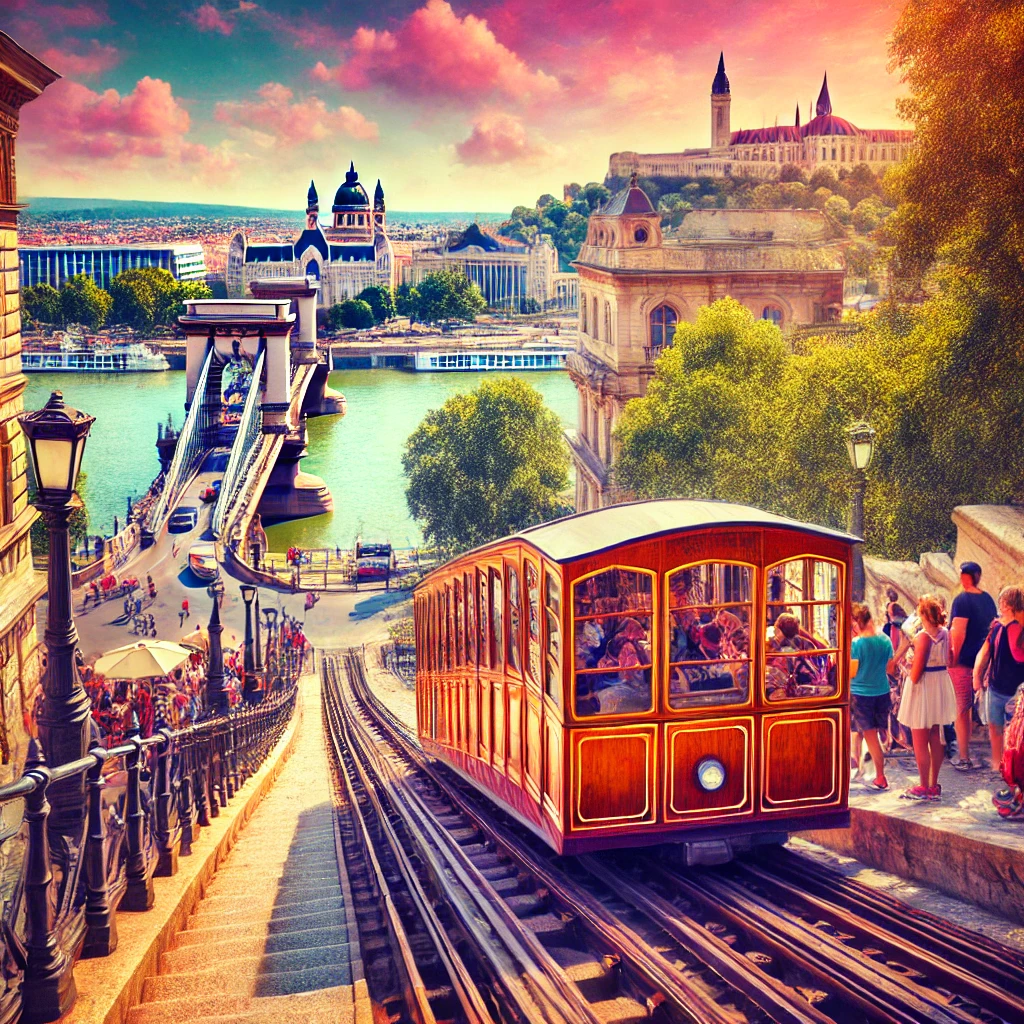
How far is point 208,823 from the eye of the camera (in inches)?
382

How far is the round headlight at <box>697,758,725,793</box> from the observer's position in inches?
316

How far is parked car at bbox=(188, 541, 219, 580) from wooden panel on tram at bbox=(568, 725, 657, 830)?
35.1 m

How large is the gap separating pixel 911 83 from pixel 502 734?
14211mm

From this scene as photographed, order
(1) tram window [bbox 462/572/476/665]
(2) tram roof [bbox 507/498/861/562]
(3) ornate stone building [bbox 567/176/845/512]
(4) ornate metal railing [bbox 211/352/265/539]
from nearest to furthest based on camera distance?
(2) tram roof [bbox 507/498/861/562], (1) tram window [bbox 462/572/476/665], (3) ornate stone building [bbox 567/176/845/512], (4) ornate metal railing [bbox 211/352/265/539]

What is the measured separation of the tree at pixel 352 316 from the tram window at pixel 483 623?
16002 cm

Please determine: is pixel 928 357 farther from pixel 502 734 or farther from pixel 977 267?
pixel 502 734

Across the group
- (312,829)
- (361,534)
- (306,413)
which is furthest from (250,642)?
(306,413)

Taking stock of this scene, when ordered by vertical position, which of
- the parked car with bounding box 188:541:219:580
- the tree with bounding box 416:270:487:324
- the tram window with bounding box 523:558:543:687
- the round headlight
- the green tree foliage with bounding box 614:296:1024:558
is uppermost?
the tree with bounding box 416:270:487:324

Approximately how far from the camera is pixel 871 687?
905 centimetres

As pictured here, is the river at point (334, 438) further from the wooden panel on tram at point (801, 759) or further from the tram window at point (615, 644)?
the wooden panel on tram at point (801, 759)

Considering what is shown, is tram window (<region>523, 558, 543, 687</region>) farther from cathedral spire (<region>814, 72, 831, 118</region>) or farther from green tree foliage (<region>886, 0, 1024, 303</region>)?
cathedral spire (<region>814, 72, 831, 118</region>)

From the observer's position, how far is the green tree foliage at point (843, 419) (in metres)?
19.9

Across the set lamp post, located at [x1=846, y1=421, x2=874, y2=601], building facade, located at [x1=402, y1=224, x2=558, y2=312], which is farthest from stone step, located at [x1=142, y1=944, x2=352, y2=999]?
building facade, located at [x1=402, y1=224, x2=558, y2=312]

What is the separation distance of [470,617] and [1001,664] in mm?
3889
